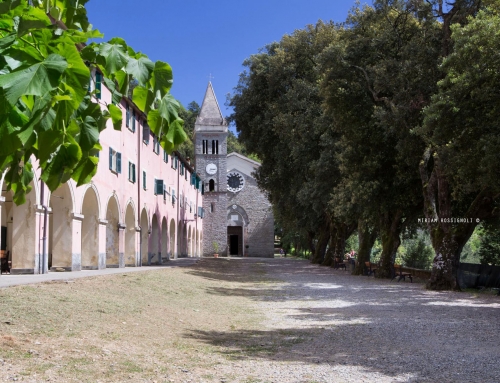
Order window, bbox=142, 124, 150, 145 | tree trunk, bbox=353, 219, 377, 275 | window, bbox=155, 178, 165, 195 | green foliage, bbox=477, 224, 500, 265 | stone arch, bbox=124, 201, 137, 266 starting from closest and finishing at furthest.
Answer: stone arch, bbox=124, 201, 137, 266 < green foliage, bbox=477, 224, 500, 265 < tree trunk, bbox=353, 219, 377, 275 < window, bbox=142, 124, 150, 145 < window, bbox=155, 178, 165, 195

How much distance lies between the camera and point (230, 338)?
9984 millimetres

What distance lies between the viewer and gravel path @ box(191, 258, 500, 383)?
23.2 feet

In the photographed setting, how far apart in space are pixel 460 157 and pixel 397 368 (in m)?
9.49

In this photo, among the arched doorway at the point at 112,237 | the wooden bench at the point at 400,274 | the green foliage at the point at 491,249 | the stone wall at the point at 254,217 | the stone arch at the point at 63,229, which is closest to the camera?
the stone arch at the point at 63,229

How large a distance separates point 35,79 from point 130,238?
2863 cm

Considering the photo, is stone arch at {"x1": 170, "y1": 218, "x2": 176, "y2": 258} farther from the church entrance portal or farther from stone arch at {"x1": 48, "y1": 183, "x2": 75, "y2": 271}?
the church entrance portal

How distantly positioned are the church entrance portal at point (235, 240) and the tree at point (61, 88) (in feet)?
219

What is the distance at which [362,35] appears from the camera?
2245 cm

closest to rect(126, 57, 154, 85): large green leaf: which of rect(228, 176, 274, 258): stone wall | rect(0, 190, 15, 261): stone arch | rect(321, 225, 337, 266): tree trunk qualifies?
rect(0, 190, 15, 261): stone arch

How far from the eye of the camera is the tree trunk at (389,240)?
88.1 feet

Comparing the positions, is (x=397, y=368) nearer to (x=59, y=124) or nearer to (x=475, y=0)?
(x=59, y=124)

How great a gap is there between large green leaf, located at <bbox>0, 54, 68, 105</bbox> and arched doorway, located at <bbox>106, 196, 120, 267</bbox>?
25.5m

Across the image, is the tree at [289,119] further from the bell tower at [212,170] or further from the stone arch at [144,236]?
the bell tower at [212,170]

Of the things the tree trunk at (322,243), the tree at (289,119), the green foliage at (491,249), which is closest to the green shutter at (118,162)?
the tree at (289,119)
